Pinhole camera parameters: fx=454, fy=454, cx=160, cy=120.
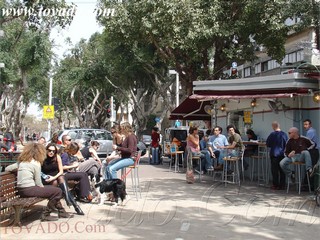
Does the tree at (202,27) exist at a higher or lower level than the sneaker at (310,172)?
higher

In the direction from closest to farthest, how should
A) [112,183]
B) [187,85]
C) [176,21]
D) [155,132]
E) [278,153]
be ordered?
[112,183] → [278,153] → [176,21] → [155,132] → [187,85]

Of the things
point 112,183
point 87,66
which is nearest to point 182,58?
point 112,183

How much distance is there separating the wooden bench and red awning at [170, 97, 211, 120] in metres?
10.8

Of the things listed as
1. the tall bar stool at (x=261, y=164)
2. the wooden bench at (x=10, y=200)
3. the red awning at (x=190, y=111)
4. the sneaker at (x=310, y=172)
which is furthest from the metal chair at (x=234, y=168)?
the wooden bench at (x=10, y=200)

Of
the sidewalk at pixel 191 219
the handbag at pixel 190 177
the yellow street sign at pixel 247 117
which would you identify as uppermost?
the yellow street sign at pixel 247 117

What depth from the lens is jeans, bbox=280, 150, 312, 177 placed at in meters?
10.1

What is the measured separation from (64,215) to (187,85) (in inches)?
596

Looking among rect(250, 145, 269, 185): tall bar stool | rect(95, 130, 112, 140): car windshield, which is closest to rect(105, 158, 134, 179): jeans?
rect(250, 145, 269, 185): tall bar stool

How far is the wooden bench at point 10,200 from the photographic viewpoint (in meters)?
6.71

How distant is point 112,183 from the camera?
882cm

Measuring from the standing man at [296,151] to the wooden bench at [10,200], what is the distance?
6.00 m

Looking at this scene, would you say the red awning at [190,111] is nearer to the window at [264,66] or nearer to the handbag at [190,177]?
the handbag at [190,177]

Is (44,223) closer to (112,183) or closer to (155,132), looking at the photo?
(112,183)

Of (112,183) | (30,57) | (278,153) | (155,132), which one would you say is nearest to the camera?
(112,183)
